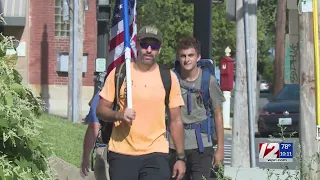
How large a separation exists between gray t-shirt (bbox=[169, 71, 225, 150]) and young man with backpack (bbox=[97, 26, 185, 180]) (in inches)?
27.5

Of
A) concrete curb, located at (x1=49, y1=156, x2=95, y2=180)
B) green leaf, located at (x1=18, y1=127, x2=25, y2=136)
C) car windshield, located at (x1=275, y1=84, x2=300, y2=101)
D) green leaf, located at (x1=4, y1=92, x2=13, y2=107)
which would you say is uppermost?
car windshield, located at (x1=275, y1=84, x2=300, y2=101)

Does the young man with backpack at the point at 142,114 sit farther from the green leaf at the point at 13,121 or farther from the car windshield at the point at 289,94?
the car windshield at the point at 289,94

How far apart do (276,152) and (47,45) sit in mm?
25759

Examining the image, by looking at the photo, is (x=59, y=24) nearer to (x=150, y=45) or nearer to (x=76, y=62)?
(x=76, y=62)

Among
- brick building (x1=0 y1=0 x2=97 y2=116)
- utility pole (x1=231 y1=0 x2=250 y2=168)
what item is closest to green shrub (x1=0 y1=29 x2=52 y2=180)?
utility pole (x1=231 y1=0 x2=250 y2=168)

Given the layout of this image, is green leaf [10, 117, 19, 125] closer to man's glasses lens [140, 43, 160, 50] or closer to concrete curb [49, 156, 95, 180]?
man's glasses lens [140, 43, 160, 50]

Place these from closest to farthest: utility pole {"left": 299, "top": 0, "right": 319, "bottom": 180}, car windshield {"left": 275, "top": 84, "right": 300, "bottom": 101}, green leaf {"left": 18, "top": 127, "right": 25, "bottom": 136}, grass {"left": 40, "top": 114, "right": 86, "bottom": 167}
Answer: green leaf {"left": 18, "top": 127, "right": 25, "bottom": 136} < utility pole {"left": 299, "top": 0, "right": 319, "bottom": 180} < grass {"left": 40, "top": 114, "right": 86, "bottom": 167} < car windshield {"left": 275, "top": 84, "right": 300, "bottom": 101}

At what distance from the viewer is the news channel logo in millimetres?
9141

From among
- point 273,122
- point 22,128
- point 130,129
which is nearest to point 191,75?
point 130,129

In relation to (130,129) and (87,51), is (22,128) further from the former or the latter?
(87,51)

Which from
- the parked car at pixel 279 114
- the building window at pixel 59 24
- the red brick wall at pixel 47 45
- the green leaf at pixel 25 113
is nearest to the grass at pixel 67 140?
the green leaf at pixel 25 113

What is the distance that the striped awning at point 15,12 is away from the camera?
104ft

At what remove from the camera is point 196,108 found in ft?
22.4

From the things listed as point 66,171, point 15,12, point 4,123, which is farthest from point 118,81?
point 15,12
